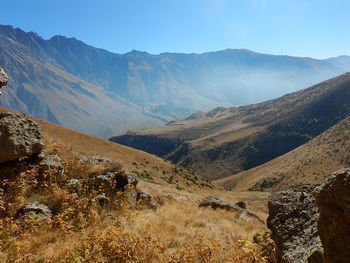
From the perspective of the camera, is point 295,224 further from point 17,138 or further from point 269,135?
point 269,135

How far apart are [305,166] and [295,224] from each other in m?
71.8

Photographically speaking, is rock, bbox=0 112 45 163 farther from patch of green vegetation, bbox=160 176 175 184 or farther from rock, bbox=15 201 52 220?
patch of green vegetation, bbox=160 176 175 184

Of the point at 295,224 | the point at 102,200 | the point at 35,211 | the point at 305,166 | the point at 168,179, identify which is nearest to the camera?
the point at 295,224

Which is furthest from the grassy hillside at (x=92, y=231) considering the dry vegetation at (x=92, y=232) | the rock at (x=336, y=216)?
the rock at (x=336, y=216)

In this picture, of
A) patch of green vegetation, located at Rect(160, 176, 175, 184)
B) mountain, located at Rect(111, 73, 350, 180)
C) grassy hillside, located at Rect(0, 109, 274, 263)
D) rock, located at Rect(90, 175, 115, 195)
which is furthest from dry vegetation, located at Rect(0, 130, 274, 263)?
mountain, located at Rect(111, 73, 350, 180)

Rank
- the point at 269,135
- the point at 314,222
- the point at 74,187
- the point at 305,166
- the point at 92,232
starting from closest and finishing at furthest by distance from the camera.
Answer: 1. the point at 314,222
2. the point at 92,232
3. the point at 74,187
4. the point at 305,166
5. the point at 269,135

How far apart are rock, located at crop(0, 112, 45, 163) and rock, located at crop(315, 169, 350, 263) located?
24.6ft

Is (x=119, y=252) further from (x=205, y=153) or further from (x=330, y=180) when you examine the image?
(x=205, y=153)

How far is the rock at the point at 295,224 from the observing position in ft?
14.5

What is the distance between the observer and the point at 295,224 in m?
5.18

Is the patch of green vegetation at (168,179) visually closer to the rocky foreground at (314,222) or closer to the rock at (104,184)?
the rock at (104,184)

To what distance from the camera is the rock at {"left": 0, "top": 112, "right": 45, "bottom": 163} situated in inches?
291

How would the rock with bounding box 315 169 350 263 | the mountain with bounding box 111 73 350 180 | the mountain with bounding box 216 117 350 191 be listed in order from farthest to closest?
the mountain with bounding box 111 73 350 180 < the mountain with bounding box 216 117 350 191 < the rock with bounding box 315 169 350 263

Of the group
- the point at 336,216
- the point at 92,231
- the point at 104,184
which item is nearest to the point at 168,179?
the point at 104,184
